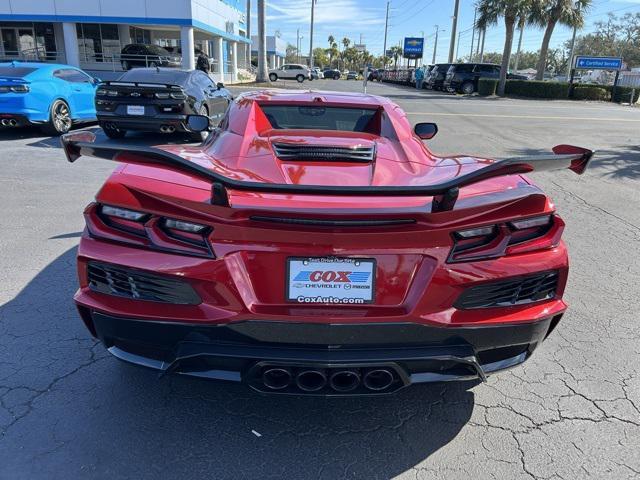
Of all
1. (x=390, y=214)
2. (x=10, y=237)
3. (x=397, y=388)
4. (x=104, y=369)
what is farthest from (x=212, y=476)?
(x=10, y=237)

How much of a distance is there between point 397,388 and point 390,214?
743 mm

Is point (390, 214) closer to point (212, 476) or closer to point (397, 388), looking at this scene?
point (397, 388)

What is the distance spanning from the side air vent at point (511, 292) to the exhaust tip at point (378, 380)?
41cm

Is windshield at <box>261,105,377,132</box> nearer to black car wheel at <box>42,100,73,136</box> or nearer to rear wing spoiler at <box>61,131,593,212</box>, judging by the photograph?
rear wing spoiler at <box>61,131,593,212</box>

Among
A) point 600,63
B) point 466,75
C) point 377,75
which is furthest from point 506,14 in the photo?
point 377,75

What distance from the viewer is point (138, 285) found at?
2.10 m

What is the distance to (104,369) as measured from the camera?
9.53 feet

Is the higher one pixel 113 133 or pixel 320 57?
pixel 320 57

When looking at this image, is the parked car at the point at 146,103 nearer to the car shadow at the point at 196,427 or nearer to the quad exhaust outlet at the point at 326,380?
the car shadow at the point at 196,427

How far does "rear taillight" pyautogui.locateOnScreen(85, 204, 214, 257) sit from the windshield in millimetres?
1768

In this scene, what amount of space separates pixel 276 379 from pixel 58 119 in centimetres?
1023

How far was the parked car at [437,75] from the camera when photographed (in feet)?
119

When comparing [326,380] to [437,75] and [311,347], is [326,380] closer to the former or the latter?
[311,347]

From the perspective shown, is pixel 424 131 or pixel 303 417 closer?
pixel 303 417
